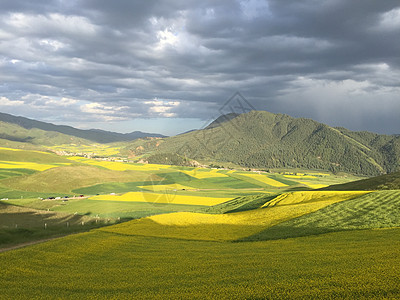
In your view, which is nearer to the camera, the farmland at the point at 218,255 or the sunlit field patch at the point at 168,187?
the farmland at the point at 218,255

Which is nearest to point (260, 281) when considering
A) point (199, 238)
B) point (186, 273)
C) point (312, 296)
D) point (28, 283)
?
point (312, 296)

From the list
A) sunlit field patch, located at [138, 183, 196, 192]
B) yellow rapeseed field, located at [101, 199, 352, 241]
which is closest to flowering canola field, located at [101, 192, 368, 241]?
yellow rapeseed field, located at [101, 199, 352, 241]

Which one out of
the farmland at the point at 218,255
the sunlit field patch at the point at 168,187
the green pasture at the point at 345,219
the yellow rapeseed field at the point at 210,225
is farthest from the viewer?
the sunlit field patch at the point at 168,187

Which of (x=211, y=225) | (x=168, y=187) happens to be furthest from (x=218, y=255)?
(x=168, y=187)

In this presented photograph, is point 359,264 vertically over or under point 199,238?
over

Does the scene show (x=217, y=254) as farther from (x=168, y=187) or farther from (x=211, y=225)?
(x=168, y=187)

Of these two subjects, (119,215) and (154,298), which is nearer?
(154,298)

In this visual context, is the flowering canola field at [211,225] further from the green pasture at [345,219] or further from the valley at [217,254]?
the green pasture at [345,219]

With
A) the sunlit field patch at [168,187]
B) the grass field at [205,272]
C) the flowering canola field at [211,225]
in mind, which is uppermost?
the grass field at [205,272]

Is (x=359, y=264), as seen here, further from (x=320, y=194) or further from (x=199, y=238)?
(x=320, y=194)

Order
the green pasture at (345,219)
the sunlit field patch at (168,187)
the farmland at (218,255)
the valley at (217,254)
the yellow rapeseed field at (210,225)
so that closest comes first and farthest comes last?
1. the farmland at (218,255)
2. the valley at (217,254)
3. the green pasture at (345,219)
4. the yellow rapeseed field at (210,225)
5. the sunlit field patch at (168,187)

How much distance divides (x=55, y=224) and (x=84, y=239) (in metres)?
27.2

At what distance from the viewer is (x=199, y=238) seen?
1458 inches

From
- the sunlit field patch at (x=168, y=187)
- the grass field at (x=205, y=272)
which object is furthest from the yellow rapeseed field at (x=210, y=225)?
the sunlit field patch at (x=168, y=187)
